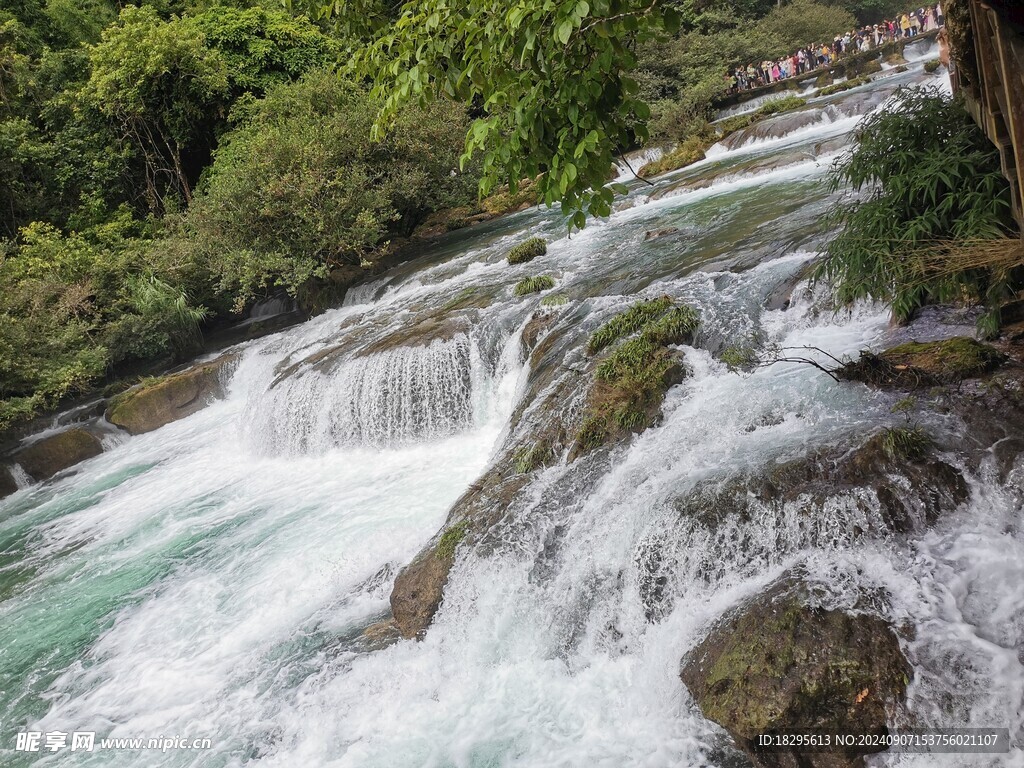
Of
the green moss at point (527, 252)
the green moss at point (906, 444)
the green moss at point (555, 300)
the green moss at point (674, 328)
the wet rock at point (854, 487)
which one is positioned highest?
the green moss at point (527, 252)

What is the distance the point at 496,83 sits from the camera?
3.34 meters

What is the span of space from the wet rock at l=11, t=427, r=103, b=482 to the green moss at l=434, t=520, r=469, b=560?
11.1 metres

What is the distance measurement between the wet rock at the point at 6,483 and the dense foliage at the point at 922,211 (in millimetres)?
14676

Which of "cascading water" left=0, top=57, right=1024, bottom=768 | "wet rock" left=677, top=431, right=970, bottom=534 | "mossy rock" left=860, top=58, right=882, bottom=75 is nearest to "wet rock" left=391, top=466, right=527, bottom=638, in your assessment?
"cascading water" left=0, top=57, right=1024, bottom=768

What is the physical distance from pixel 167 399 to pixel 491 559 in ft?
36.9

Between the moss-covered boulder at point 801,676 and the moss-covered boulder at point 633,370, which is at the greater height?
the moss-covered boulder at point 633,370

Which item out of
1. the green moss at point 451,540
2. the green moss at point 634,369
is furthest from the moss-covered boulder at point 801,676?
the green moss at point 634,369

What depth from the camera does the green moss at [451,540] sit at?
5.61 m

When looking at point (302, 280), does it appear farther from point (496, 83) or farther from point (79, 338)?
point (496, 83)

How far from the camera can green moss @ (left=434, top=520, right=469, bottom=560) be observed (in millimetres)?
5605

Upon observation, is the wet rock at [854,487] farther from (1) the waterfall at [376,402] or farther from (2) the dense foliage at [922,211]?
(1) the waterfall at [376,402]

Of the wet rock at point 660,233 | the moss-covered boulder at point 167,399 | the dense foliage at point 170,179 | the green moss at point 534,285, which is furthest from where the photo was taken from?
the dense foliage at point 170,179

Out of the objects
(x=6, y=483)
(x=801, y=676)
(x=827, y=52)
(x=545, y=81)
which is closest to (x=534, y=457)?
(x=801, y=676)

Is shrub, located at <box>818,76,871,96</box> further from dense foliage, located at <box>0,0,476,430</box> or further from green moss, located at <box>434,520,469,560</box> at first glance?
green moss, located at <box>434,520,469,560</box>
